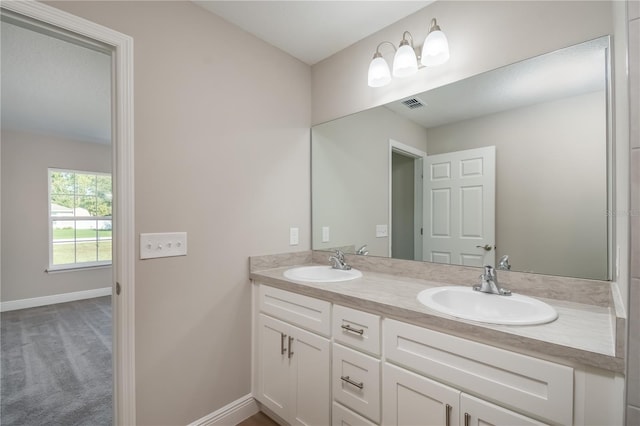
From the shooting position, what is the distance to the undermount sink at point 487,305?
38.6 inches

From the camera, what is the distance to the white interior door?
1.44 metres

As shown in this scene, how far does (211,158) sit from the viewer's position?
165 cm

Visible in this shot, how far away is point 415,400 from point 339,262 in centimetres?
95

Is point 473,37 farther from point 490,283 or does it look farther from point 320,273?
point 320,273

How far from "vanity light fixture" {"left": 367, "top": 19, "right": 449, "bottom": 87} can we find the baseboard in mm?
5327

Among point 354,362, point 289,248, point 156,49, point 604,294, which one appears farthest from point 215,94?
point 604,294

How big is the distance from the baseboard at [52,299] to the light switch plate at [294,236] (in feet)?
14.5

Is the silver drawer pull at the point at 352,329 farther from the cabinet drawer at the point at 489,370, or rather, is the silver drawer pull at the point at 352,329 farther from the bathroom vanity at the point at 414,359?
the cabinet drawer at the point at 489,370

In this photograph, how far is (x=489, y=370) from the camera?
2.97ft

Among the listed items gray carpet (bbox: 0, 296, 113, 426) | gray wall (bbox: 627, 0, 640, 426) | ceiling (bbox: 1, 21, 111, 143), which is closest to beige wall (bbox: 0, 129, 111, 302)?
ceiling (bbox: 1, 21, 111, 143)

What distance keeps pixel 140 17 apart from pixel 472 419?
2210 millimetres

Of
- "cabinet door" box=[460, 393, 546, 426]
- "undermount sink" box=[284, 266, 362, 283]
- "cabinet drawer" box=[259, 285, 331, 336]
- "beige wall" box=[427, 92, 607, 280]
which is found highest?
"beige wall" box=[427, 92, 607, 280]

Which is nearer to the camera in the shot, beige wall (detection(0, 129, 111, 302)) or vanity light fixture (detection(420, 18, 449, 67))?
vanity light fixture (detection(420, 18, 449, 67))

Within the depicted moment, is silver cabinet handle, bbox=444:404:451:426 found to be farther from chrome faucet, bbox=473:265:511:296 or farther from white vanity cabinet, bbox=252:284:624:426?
chrome faucet, bbox=473:265:511:296
